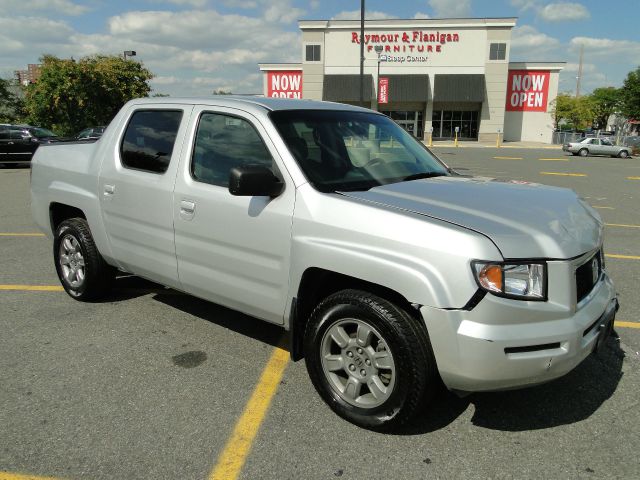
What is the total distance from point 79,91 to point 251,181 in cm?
3119

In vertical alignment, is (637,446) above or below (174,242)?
below

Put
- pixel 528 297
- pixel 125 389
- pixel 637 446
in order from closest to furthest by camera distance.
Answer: pixel 528 297 → pixel 637 446 → pixel 125 389

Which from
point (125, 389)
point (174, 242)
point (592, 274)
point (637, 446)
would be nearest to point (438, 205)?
point (592, 274)

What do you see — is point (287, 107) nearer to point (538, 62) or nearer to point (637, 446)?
point (637, 446)

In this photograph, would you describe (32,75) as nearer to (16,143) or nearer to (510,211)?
(16,143)

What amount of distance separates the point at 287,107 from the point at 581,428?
2657 millimetres

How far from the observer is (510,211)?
9.36 feet

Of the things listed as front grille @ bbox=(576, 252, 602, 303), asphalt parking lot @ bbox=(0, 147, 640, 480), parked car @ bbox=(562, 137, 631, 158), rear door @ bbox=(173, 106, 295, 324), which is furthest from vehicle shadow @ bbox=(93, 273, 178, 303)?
parked car @ bbox=(562, 137, 631, 158)

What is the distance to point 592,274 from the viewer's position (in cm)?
296

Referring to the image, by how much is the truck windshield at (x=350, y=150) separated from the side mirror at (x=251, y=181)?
243 mm

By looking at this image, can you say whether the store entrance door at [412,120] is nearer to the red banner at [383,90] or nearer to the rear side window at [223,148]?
the red banner at [383,90]

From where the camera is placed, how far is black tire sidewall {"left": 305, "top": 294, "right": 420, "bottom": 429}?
106 inches

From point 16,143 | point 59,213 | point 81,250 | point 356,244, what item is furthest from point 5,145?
point 356,244

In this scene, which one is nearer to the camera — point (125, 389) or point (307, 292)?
point (307, 292)
